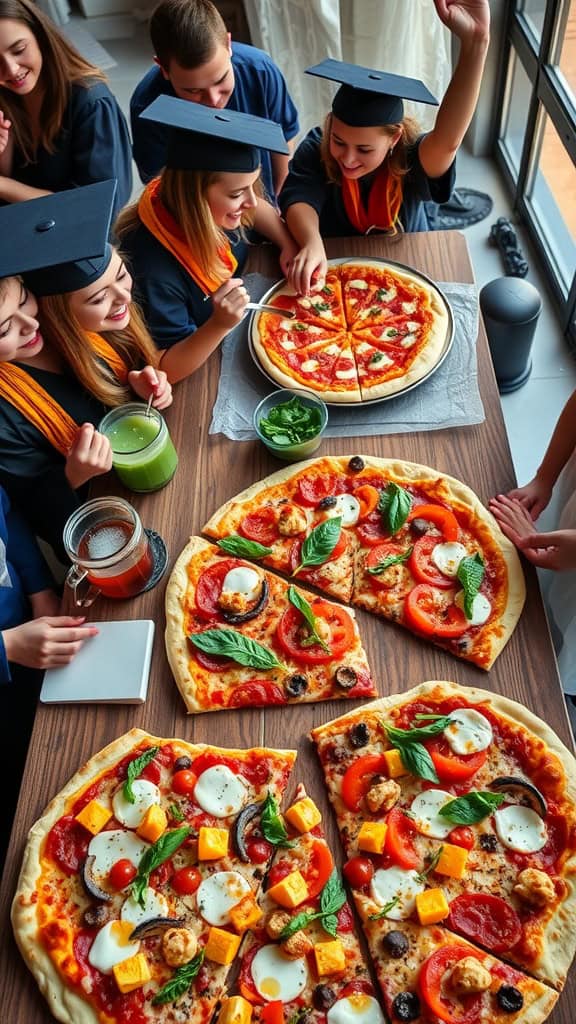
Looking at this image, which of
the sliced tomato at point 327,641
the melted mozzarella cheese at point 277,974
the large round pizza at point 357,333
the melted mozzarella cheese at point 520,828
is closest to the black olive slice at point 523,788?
the melted mozzarella cheese at point 520,828

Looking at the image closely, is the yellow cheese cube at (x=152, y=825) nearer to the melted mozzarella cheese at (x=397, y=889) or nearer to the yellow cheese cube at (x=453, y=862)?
the melted mozzarella cheese at (x=397, y=889)

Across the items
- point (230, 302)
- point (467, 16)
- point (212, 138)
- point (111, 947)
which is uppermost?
point (467, 16)

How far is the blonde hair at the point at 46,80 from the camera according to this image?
3.06 m

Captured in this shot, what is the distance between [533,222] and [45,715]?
4424 millimetres

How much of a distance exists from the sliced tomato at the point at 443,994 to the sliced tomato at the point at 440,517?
1117 millimetres

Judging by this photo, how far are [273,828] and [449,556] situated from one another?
3.08ft

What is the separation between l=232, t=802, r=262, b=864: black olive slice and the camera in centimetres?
195

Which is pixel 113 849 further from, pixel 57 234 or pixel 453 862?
pixel 57 234

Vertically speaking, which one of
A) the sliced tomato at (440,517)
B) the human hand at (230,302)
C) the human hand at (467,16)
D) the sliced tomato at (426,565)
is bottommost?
the sliced tomato at (426,565)

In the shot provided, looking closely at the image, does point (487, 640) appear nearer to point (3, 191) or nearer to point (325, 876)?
point (325, 876)

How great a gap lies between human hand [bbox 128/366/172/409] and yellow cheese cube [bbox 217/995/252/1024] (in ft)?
6.00

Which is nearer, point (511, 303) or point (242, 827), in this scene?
point (242, 827)

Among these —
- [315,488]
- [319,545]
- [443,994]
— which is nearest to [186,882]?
[443,994]

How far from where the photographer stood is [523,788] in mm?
1934
